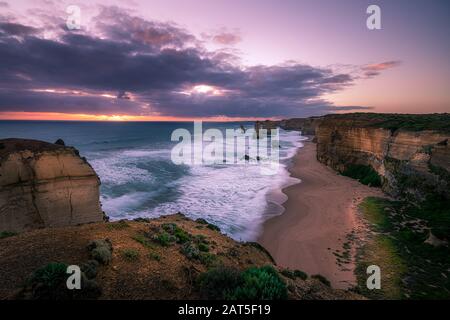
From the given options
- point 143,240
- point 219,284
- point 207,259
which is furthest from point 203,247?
point 219,284

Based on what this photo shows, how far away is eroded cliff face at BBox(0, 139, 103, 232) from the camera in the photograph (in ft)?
46.7

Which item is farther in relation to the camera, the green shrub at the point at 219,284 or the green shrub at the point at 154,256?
the green shrub at the point at 154,256

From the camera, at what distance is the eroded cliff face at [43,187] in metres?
14.2

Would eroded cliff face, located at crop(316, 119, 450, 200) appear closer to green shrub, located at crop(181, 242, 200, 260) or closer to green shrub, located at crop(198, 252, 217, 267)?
green shrub, located at crop(198, 252, 217, 267)

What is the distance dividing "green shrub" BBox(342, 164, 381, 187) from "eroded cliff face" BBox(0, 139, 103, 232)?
107 feet

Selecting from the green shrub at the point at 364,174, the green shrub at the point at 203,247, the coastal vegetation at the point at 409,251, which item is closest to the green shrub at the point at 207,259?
the green shrub at the point at 203,247

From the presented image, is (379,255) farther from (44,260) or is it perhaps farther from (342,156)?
(342,156)

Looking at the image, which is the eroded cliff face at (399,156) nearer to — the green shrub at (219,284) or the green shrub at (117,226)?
the green shrub at (219,284)

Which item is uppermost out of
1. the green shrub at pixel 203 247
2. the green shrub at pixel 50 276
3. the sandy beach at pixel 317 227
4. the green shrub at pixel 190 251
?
the green shrub at pixel 50 276

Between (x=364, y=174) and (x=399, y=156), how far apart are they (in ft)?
24.0

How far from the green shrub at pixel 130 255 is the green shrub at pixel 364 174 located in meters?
32.6

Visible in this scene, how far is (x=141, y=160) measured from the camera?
56.6 m
